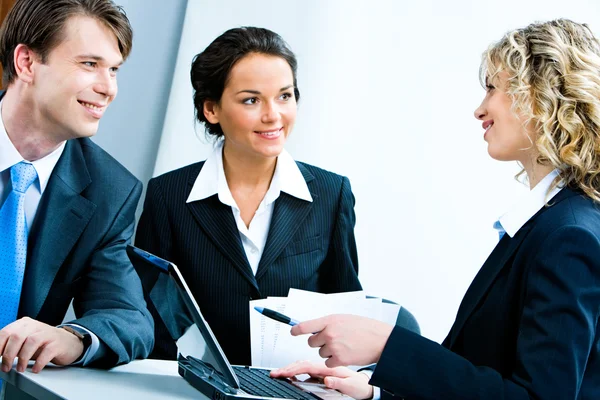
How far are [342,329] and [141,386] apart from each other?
0.42 meters

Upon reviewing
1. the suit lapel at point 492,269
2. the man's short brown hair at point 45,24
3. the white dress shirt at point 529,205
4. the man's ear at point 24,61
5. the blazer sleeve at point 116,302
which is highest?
the man's short brown hair at point 45,24

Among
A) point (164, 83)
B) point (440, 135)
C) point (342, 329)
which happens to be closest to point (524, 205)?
point (342, 329)

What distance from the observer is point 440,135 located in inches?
126

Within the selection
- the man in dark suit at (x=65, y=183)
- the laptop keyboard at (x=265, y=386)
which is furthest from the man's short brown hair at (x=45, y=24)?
the laptop keyboard at (x=265, y=386)

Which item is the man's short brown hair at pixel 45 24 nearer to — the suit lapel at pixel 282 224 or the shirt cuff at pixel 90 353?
the suit lapel at pixel 282 224

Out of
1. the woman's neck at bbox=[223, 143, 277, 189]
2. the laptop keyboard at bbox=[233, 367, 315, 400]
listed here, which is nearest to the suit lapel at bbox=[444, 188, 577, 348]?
the laptop keyboard at bbox=[233, 367, 315, 400]

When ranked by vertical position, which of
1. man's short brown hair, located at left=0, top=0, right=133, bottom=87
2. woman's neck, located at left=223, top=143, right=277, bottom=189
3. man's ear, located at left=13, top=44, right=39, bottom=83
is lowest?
woman's neck, located at left=223, top=143, right=277, bottom=189

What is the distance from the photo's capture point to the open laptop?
1463 mm

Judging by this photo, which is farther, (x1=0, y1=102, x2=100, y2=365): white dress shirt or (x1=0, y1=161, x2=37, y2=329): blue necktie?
(x1=0, y1=102, x2=100, y2=365): white dress shirt

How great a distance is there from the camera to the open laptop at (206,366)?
1.46m

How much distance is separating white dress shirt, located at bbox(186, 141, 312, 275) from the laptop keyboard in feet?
2.21

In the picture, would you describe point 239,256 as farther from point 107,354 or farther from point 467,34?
point 467,34

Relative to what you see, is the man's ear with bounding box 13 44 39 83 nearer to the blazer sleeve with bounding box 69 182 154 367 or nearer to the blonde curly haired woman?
the blazer sleeve with bounding box 69 182 154 367

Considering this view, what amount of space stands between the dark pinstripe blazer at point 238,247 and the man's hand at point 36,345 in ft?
1.75
